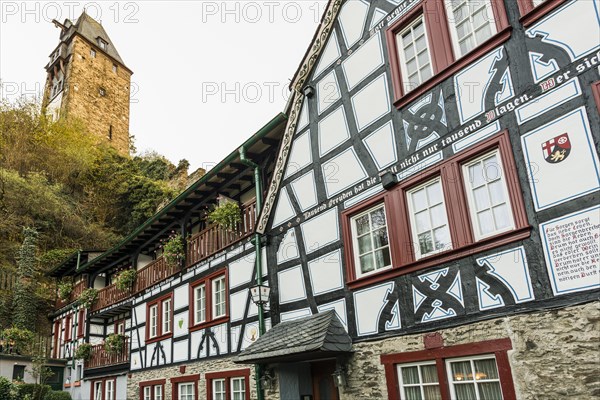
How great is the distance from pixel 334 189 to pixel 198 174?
20.7 metres

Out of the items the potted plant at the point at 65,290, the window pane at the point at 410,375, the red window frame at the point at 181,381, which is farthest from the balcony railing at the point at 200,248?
the potted plant at the point at 65,290

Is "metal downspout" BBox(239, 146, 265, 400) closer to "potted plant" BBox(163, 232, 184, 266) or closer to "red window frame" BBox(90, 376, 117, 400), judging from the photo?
"potted plant" BBox(163, 232, 184, 266)

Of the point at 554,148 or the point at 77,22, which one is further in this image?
the point at 77,22

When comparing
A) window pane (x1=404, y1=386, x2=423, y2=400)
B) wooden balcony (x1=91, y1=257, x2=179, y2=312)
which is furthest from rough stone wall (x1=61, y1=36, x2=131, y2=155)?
window pane (x1=404, y1=386, x2=423, y2=400)

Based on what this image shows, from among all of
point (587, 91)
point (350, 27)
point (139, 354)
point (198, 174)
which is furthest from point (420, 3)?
point (198, 174)

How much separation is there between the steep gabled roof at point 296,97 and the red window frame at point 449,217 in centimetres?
225

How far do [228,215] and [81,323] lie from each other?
1304 cm

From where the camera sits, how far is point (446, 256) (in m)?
6.81

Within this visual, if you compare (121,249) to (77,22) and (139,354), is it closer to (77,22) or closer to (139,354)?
(139,354)

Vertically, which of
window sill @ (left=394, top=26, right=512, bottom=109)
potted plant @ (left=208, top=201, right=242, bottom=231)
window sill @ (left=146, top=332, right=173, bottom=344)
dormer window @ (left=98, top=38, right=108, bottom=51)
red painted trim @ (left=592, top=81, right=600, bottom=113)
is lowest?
window sill @ (left=146, top=332, right=173, bottom=344)

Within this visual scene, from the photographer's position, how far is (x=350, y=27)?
30.8 ft

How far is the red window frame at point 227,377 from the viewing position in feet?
35.0

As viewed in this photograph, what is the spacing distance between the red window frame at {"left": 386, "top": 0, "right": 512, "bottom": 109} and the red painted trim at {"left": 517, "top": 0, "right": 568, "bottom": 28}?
212 mm

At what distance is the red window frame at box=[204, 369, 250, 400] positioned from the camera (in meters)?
10.7
